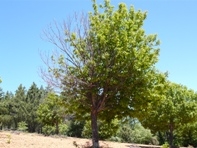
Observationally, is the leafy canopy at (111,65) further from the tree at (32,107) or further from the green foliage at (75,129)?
the tree at (32,107)

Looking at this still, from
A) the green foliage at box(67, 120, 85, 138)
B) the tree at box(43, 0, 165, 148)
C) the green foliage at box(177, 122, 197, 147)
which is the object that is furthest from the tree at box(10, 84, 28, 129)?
the tree at box(43, 0, 165, 148)

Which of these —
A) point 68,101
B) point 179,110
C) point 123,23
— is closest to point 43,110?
point 179,110

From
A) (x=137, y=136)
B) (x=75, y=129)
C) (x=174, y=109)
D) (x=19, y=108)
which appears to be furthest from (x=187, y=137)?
(x=19, y=108)

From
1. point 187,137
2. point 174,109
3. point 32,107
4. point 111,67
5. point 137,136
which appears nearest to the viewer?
point 111,67

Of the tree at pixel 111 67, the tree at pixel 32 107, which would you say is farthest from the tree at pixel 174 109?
the tree at pixel 32 107

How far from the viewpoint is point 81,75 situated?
47.8ft

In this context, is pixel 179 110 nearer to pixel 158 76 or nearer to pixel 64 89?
pixel 158 76

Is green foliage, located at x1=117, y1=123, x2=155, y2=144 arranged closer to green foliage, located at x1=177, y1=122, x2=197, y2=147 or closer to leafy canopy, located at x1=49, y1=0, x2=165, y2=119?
green foliage, located at x1=177, y1=122, x2=197, y2=147

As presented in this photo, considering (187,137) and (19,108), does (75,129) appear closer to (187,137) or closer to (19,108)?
(187,137)

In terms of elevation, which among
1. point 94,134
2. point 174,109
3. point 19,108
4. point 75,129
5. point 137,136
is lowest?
point 94,134

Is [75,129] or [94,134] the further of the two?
[75,129]

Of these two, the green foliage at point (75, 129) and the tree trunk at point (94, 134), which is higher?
the green foliage at point (75, 129)

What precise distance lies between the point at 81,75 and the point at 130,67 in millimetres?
2564

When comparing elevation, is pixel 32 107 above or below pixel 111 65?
above
